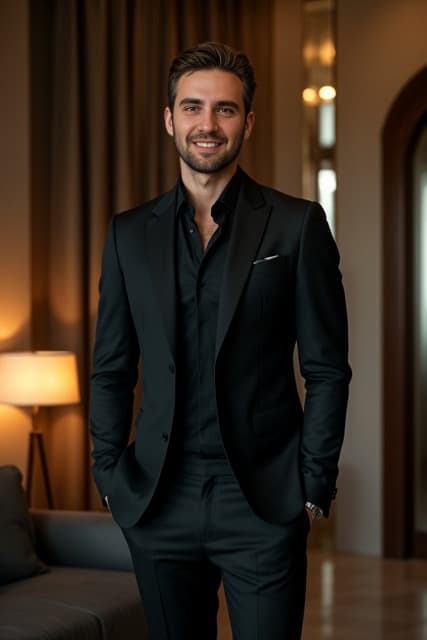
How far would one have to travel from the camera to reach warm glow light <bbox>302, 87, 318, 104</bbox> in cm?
671

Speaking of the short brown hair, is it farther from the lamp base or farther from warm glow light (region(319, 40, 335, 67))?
warm glow light (region(319, 40, 335, 67))

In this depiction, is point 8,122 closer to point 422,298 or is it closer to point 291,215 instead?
point 422,298

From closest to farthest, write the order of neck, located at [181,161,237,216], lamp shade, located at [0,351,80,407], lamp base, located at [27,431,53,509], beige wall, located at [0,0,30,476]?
1. neck, located at [181,161,237,216]
2. lamp shade, located at [0,351,80,407]
3. lamp base, located at [27,431,53,509]
4. beige wall, located at [0,0,30,476]

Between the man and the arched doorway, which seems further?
the arched doorway

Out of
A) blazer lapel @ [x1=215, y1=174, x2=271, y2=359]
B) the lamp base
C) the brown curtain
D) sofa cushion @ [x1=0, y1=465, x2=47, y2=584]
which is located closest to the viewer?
blazer lapel @ [x1=215, y1=174, x2=271, y2=359]

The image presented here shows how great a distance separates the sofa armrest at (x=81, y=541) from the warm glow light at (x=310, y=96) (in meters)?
3.53

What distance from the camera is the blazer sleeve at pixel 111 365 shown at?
243 centimetres

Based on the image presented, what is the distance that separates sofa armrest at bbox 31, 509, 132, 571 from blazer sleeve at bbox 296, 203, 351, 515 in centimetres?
188

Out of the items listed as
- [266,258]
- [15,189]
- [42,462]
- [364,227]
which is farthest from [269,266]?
[364,227]

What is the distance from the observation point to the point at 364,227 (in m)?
6.44

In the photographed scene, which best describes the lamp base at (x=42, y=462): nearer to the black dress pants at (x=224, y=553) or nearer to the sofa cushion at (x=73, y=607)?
the sofa cushion at (x=73, y=607)

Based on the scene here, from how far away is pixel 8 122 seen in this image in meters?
5.24

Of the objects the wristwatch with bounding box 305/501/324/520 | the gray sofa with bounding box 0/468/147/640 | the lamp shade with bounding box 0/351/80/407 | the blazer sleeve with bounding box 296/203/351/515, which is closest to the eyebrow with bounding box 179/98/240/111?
the blazer sleeve with bounding box 296/203/351/515

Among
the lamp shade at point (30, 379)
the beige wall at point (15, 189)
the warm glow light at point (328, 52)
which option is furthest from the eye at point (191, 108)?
the warm glow light at point (328, 52)
